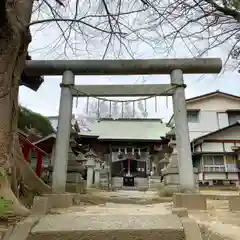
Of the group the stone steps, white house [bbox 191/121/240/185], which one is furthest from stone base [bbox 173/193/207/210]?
white house [bbox 191/121/240/185]

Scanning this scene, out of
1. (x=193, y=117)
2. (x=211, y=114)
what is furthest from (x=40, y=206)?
(x=211, y=114)

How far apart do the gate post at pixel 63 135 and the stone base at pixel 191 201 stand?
262 cm

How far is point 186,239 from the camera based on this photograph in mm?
2648

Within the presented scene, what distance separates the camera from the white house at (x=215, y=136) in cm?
2169

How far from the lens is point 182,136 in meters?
6.07

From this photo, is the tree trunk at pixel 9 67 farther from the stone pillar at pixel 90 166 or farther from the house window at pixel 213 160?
the house window at pixel 213 160

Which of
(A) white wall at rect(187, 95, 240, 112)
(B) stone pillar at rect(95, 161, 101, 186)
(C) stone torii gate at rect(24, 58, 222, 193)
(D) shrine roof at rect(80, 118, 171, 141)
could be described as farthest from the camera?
(A) white wall at rect(187, 95, 240, 112)

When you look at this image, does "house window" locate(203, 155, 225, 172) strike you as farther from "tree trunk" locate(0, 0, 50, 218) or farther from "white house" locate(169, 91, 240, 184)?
"tree trunk" locate(0, 0, 50, 218)

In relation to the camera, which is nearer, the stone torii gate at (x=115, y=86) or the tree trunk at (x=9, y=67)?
the tree trunk at (x=9, y=67)

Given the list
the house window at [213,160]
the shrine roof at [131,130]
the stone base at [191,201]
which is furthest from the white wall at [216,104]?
the stone base at [191,201]

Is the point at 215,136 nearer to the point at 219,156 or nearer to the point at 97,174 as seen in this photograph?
the point at 219,156

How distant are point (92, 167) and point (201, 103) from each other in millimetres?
14169

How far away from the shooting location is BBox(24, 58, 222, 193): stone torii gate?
6.17 m

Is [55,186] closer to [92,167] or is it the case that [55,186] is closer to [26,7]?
[26,7]
